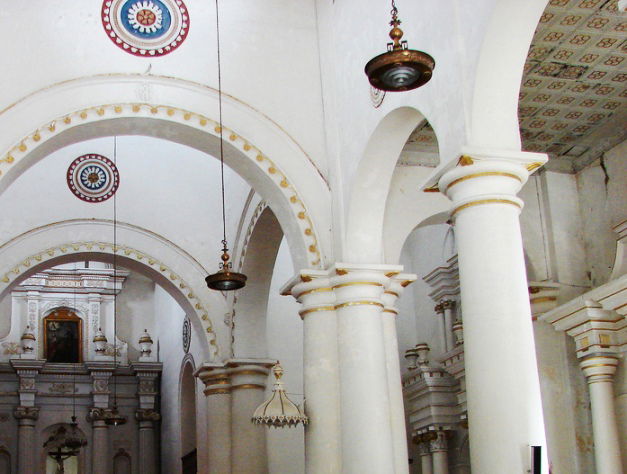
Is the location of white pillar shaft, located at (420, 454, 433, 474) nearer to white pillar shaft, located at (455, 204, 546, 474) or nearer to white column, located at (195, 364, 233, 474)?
white column, located at (195, 364, 233, 474)

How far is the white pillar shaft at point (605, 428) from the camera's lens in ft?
33.3

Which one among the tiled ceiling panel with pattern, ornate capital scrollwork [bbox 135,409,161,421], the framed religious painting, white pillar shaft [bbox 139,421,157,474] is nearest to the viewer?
the tiled ceiling panel with pattern

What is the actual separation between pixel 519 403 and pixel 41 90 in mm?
5824

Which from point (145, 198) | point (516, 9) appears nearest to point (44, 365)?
point (145, 198)

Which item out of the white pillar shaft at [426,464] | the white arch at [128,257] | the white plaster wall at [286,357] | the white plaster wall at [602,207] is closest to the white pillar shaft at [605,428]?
the white plaster wall at [602,207]

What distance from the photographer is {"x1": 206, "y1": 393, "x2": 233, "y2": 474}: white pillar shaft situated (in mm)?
13484

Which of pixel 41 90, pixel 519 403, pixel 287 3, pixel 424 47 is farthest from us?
pixel 287 3

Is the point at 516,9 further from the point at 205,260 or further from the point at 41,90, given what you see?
the point at 205,260

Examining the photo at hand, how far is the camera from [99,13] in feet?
34.2

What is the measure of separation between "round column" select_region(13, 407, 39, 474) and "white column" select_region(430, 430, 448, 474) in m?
9.56

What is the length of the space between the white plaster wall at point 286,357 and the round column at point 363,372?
482 cm

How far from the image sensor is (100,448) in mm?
20422

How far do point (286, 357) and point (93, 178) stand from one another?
13.1ft

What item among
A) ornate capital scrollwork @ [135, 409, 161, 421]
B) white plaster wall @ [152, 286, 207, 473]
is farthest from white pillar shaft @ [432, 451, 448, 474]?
ornate capital scrollwork @ [135, 409, 161, 421]
